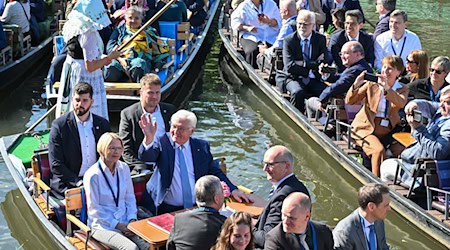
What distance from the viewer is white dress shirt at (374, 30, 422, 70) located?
9734mm

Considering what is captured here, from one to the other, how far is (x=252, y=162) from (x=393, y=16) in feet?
7.90

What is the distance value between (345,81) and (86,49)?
275 centimetres

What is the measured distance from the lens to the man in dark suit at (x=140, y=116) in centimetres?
693

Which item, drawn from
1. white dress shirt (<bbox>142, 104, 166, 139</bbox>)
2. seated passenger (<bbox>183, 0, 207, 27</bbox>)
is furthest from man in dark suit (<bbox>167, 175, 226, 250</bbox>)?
seated passenger (<bbox>183, 0, 207, 27</bbox>)

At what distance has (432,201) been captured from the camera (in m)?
7.07

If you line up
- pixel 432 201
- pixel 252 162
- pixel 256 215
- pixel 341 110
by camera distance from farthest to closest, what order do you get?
pixel 252 162
pixel 341 110
pixel 432 201
pixel 256 215

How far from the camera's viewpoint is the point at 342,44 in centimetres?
1012

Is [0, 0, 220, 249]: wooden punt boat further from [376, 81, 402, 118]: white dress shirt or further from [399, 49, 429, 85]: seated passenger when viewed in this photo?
[399, 49, 429, 85]: seated passenger

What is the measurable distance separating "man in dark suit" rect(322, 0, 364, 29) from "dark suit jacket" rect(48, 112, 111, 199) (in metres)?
6.40

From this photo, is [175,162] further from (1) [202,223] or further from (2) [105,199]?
(1) [202,223]

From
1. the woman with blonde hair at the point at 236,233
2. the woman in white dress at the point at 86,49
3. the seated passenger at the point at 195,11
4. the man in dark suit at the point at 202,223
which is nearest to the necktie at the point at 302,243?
the woman with blonde hair at the point at 236,233

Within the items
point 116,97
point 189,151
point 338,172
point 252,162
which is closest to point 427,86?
point 338,172

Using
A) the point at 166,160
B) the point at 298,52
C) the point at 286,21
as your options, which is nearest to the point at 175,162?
the point at 166,160

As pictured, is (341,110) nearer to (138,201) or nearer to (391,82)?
(391,82)
